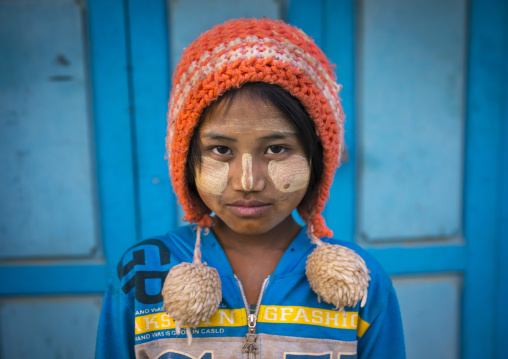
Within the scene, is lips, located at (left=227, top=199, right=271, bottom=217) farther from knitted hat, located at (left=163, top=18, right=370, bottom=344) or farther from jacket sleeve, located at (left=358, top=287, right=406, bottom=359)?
jacket sleeve, located at (left=358, top=287, right=406, bottom=359)

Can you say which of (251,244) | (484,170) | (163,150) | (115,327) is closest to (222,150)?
(251,244)

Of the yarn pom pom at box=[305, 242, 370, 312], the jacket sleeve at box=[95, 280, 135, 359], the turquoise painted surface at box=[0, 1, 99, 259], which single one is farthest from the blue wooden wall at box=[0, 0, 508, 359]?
the yarn pom pom at box=[305, 242, 370, 312]

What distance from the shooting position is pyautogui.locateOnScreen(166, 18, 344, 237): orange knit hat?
2.50ft

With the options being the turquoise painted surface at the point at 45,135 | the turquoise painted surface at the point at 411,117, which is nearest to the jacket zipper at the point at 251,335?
the turquoise painted surface at the point at 411,117

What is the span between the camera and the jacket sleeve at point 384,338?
88 centimetres

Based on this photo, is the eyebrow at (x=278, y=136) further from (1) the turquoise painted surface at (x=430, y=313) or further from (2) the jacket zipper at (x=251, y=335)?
(1) the turquoise painted surface at (x=430, y=313)

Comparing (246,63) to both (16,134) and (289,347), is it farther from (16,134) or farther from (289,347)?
(16,134)

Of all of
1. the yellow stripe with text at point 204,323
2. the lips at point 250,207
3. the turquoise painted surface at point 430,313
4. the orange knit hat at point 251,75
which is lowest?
the turquoise painted surface at point 430,313

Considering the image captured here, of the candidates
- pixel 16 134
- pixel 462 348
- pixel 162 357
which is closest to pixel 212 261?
pixel 162 357

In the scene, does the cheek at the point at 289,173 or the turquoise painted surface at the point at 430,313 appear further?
the turquoise painted surface at the point at 430,313

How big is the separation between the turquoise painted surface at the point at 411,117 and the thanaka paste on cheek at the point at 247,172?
113 cm

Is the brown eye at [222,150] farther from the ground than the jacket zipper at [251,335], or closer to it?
farther from the ground

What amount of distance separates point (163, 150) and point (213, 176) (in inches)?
38.6

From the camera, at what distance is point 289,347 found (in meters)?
0.84
